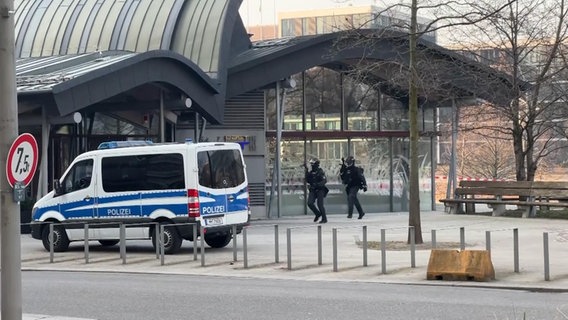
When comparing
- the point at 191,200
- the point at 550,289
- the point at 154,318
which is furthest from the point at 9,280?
the point at 191,200

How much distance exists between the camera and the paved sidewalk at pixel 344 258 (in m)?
15.1

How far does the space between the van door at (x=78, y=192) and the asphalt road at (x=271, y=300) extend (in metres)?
4.69

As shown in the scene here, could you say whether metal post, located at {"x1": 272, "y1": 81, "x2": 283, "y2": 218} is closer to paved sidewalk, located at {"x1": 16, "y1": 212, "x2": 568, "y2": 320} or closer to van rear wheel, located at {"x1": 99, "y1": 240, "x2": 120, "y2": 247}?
paved sidewalk, located at {"x1": 16, "y1": 212, "x2": 568, "y2": 320}

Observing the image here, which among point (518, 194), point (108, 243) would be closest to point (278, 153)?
point (518, 194)

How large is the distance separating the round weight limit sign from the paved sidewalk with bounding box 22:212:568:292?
7.19 meters

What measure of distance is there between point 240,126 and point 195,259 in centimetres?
1371

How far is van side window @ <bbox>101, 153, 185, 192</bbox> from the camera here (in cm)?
1916

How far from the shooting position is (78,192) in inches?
792

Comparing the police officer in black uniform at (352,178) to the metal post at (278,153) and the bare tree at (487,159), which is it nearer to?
the metal post at (278,153)

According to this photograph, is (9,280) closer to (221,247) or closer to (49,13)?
(221,247)

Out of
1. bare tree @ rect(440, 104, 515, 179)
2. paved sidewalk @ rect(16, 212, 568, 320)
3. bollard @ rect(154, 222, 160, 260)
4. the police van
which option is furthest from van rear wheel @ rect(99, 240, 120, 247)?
bare tree @ rect(440, 104, 515, 179)

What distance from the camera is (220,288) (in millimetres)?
14008

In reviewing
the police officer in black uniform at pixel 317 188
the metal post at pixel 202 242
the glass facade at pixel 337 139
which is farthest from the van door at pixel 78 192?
the glass facade at pixel 337 139

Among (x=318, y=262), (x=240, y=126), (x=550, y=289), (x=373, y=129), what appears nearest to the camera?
(x=550, y=289)
